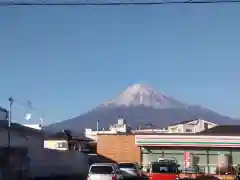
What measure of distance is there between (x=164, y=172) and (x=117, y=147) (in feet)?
96.6

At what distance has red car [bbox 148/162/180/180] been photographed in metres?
35.5

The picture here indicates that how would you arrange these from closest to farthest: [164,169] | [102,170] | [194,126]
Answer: [102,170] → [164,169] → [194,126]

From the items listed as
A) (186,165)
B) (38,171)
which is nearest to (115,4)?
(38,171)

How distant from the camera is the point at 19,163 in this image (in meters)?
25.7

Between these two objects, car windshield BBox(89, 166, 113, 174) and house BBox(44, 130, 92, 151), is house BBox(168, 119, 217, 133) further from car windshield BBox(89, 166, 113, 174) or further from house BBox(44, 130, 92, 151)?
car windshield BBox(89, 166, 113, 174)

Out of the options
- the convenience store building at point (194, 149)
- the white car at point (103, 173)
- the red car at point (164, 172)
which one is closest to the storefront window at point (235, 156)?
the convenience store building at point (194, 149)

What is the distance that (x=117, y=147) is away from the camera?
6531 cm

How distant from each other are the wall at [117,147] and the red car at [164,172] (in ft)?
86.8

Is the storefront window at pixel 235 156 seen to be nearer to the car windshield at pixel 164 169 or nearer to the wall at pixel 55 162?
the wall at pixel 55 162

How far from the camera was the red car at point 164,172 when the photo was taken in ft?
117

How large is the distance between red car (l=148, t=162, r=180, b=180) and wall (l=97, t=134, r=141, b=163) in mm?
26457

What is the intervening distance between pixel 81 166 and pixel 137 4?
3178cm

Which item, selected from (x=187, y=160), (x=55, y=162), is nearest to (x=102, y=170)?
(x=55, y=162)

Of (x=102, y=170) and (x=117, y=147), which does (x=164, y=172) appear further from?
(x=117, y=147)
